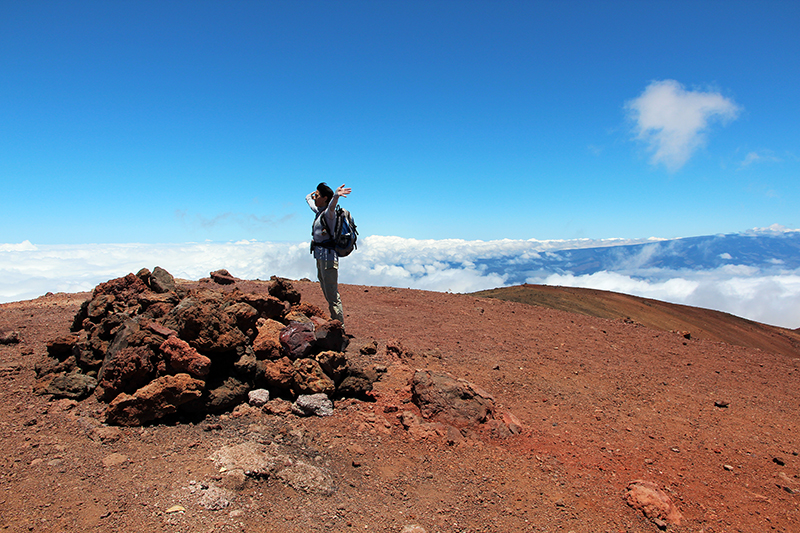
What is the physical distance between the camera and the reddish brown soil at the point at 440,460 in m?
3.32

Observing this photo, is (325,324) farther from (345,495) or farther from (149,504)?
(149,504)

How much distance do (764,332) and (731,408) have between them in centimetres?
2777

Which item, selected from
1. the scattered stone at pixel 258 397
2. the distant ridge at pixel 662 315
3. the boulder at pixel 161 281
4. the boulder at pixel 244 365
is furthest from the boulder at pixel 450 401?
the distant ridge at pixel 662 315

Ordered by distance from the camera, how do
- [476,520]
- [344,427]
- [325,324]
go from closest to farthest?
1. [476,520]
2. [344,427]
3. [325,324]

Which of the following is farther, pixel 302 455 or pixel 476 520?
pixel 302 455

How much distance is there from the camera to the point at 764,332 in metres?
27.0

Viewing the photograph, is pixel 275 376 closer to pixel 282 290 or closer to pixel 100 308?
pixel 282 290

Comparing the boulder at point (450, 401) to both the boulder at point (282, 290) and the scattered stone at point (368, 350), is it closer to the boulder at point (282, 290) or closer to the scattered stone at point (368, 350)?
the scattered stone at point (368, 350)

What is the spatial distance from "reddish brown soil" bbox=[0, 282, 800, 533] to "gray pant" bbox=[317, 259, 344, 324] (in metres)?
0.80

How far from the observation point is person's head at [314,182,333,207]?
6395 millimetres

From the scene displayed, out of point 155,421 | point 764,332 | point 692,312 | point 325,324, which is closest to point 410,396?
point 325,324

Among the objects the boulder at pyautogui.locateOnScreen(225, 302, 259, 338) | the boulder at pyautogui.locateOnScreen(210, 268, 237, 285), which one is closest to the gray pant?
the boulder at pyautogui.locateOnScreen(225, 302, 259, 338)

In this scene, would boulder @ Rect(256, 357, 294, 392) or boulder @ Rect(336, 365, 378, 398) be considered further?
boulder @ Rect(336, 365, 378, 398)

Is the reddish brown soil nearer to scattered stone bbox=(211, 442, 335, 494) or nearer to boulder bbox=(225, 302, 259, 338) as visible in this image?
scattered stone bbox=(211, 442, 335, 494)
